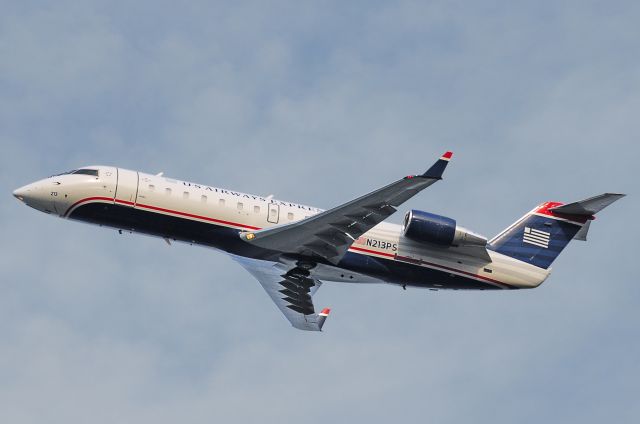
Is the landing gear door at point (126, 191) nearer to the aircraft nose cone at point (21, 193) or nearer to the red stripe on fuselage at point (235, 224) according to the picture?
the red stripe on fuselage at point (235, 224)

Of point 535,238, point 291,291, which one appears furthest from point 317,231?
point 535,238

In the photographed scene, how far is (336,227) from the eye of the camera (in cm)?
3466

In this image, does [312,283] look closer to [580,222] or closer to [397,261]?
[397,261]

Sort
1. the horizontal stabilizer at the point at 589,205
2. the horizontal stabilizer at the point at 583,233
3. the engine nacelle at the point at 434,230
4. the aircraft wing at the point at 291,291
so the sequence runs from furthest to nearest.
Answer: the horizontal stabilizer at the point at 583,233, the aircraft wing at the point at 291,291, the engine nacelle at the point at 434,230, the horizontal stabilizer at the point at 589,205

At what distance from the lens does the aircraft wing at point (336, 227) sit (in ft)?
106

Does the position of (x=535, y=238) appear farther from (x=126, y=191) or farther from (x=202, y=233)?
(x=126, y=191)

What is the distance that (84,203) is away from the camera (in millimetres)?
35094

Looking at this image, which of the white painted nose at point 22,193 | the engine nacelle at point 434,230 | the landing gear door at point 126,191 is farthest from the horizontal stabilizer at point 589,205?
the white painted nose at point 22,193

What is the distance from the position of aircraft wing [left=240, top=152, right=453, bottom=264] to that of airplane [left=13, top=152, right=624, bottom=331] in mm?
35

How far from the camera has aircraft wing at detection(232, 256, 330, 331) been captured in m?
38.0

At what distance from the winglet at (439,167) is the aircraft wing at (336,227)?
93cm

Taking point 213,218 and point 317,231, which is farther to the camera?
point 213,218

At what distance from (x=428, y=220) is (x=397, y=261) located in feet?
6.26

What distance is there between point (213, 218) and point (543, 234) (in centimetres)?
1298
